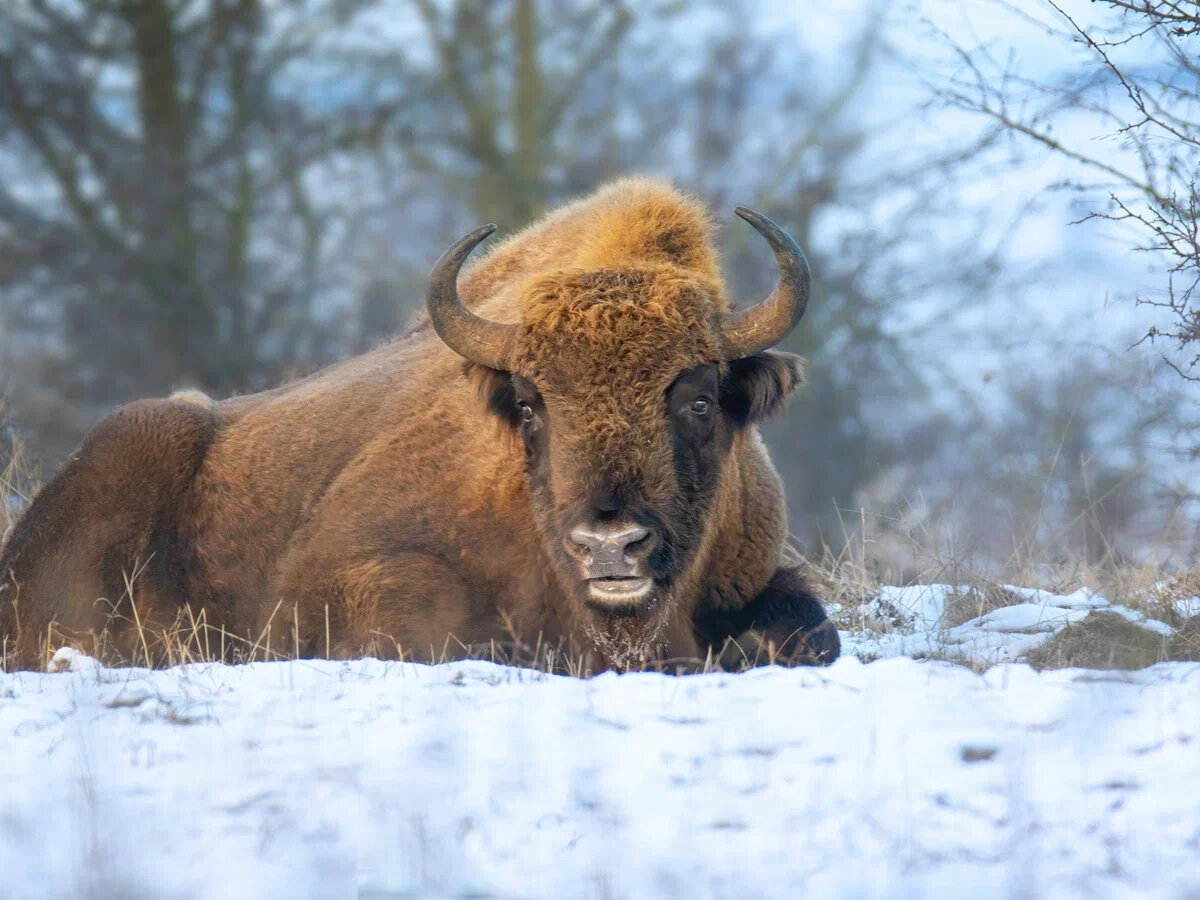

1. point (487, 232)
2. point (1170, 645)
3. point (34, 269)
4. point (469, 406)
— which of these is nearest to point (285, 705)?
point (487, 232)

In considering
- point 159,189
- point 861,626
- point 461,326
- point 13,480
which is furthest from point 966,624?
point 159,189

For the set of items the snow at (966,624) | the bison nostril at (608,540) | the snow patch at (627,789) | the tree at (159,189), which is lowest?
the snow at (966,624)

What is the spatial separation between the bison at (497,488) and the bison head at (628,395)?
1 centimetres

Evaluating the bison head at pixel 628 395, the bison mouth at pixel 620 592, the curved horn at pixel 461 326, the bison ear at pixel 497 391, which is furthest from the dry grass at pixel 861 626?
the curved horn at pixel 461 326

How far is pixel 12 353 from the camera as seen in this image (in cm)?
1828

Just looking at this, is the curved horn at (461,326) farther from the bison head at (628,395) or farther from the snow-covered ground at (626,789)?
the snow-covered ground at (626,789)

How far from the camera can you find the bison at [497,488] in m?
5.75

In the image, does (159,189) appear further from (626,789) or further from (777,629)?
(626,789)

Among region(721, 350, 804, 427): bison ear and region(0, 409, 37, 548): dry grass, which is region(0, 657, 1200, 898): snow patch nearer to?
region(721, 350, 804, 427): bison ear

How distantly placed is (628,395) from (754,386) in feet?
2.45

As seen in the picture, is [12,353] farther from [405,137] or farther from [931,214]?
[931,214]

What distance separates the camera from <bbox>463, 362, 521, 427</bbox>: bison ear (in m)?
6.25

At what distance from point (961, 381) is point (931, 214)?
250 cm

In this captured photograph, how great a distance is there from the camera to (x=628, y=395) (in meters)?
5.71
